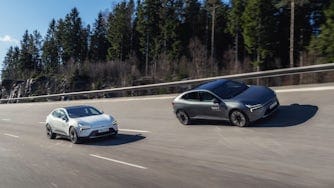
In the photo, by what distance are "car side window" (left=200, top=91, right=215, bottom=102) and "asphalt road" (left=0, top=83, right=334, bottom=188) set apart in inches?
36.3

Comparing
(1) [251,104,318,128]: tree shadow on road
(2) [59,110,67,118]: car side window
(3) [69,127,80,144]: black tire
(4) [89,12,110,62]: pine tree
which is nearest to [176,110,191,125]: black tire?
(1) [251,104,318,128]: tree shadow on road

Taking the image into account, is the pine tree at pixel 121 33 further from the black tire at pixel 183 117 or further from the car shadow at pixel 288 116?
the car shadow at pixel 288 116

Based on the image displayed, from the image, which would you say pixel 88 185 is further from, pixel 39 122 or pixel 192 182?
pixel 39 122

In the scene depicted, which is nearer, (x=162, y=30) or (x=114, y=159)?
(x=114, y=159)

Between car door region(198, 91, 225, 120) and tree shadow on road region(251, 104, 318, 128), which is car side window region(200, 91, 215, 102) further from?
tree shadow on road region(251, 104, 318, 128)

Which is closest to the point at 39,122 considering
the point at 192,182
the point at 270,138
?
the point at 270,138

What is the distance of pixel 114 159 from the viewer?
15836 millimetres

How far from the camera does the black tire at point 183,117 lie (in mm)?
19625

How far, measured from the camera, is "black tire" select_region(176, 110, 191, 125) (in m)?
19.6

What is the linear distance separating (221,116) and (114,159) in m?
4.13

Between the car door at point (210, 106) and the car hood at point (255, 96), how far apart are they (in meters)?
0.66

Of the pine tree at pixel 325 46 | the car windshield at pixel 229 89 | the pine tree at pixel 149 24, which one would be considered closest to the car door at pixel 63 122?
the car windshield at pixel 229 89

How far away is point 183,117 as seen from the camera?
19.8 metres

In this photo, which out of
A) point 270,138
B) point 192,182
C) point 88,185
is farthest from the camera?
point 270,138
